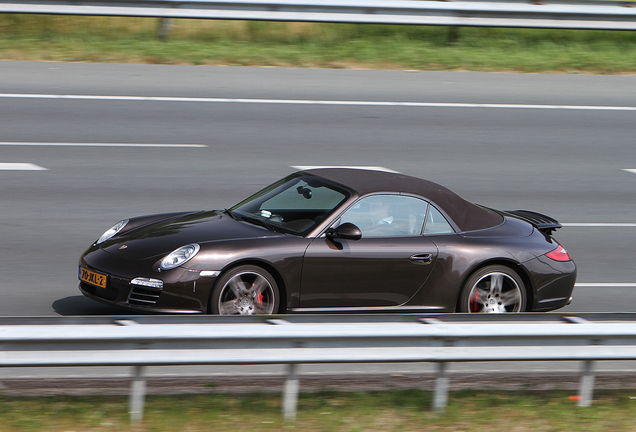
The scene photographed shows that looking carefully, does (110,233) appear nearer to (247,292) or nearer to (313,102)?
(247,292)

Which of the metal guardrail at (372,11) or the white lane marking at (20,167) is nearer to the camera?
the white lane marking at (20,167)

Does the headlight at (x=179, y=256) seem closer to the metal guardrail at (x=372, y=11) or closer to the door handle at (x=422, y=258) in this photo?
the door handle at (x=422, y=258)

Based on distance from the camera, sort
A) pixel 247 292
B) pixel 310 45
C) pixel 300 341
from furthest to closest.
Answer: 1. pixel 310 45
2. pixel 247 292
3. pixel 300 341

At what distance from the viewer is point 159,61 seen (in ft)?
53.3

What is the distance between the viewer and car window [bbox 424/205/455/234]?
764 centimetres

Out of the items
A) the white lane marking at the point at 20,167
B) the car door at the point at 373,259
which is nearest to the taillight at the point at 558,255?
the car door at the point at 373,259

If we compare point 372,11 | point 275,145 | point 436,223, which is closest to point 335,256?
point 436,223

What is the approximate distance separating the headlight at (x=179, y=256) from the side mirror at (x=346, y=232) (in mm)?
1080

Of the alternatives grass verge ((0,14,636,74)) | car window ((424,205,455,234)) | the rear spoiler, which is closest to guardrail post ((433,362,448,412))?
car window ((424,205,455,234))

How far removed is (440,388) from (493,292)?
220cm

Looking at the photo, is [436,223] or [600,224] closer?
[436,223]

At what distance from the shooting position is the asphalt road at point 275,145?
31.3 ft

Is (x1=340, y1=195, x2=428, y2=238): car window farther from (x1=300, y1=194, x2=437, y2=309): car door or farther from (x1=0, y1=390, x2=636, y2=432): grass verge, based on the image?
(x1=0, y1=390, x2=636, y2=432): grass verge

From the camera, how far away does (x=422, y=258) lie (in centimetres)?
743
